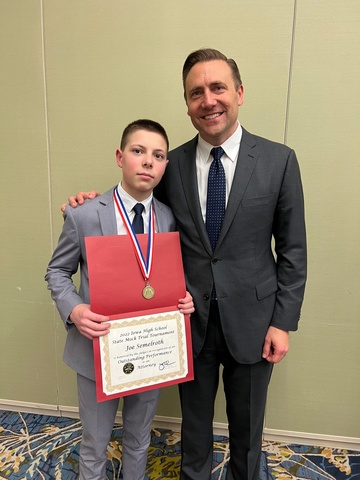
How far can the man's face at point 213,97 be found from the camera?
1.22 m

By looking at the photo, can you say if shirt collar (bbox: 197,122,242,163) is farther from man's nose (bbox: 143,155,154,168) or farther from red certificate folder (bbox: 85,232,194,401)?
red certificate folder (bbox: 85,232,194,401)

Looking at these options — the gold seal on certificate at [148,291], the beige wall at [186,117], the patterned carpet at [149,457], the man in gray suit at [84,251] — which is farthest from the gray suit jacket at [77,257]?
the patterned carpet at [149,457]

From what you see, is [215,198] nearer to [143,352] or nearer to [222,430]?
[143,352]

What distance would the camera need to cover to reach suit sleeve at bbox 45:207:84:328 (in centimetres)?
127

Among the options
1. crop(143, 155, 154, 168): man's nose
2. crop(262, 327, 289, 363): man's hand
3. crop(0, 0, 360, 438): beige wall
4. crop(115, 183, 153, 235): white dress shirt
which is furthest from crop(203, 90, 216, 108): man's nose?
crop(262, 327, 289, 363): man's hand

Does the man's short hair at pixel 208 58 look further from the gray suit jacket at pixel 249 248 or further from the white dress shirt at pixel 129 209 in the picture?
the white dress shirt at pixel 129 209

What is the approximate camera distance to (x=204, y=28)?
1710 mm

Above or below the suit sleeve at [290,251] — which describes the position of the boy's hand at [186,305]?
below

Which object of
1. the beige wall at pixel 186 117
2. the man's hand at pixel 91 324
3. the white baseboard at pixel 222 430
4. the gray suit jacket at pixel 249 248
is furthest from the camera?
the white baseboard at pixel 222 430

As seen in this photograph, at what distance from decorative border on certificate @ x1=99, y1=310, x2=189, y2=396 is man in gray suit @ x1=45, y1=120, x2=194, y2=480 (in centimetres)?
6

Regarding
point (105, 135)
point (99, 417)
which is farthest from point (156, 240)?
point (105, 135)

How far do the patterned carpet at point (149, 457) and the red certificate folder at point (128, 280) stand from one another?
0.89 metres

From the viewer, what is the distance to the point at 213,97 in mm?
1217

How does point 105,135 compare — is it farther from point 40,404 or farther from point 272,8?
point 40,404
